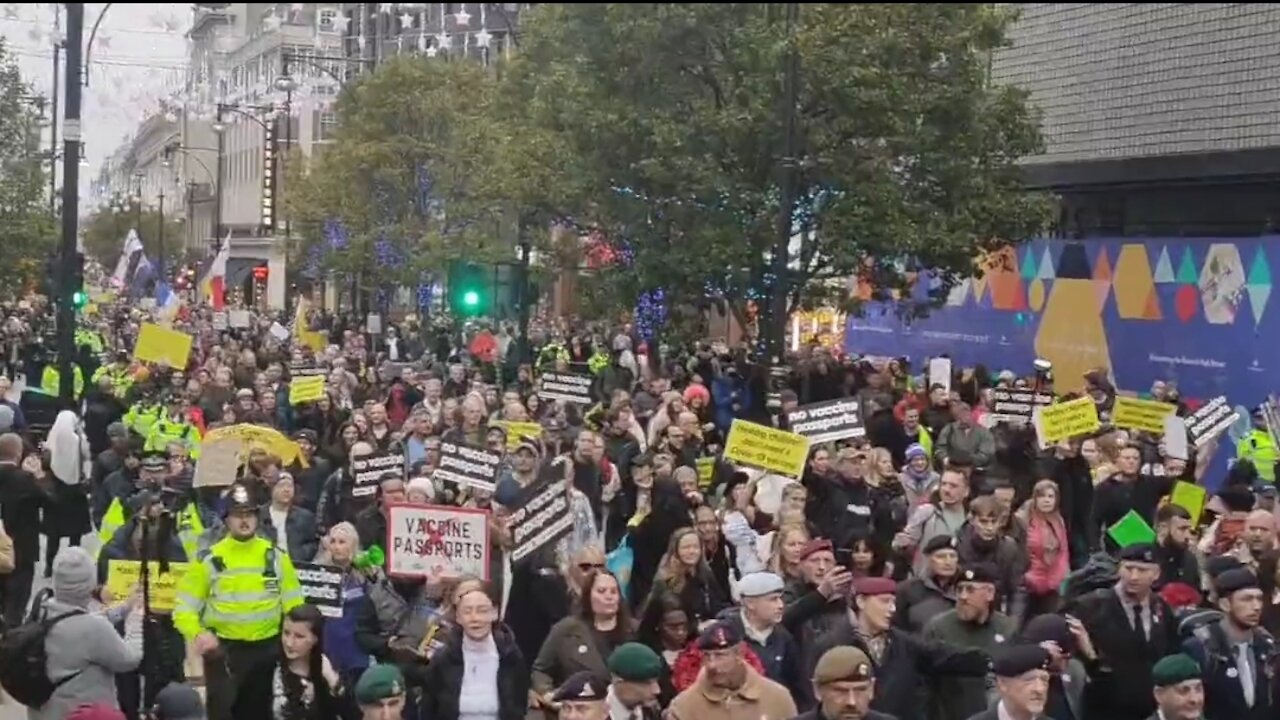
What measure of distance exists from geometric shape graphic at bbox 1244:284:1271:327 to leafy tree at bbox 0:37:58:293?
14623 millimetres

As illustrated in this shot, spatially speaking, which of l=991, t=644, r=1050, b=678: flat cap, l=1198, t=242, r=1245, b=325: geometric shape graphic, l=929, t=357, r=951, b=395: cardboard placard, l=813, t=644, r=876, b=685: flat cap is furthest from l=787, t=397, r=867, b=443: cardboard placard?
l=1198, t=242, r=1245, b=325: geometric shape graphic

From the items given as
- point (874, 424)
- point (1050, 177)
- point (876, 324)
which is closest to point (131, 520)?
point (874, 424)

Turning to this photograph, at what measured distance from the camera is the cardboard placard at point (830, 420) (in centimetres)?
1443

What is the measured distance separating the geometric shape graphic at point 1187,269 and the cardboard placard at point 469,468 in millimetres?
15846

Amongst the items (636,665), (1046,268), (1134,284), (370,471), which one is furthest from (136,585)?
(1046,268)

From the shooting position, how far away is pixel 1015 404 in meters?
17.2

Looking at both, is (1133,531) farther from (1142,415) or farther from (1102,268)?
(1102,268)

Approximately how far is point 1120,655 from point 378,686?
10.5 feet

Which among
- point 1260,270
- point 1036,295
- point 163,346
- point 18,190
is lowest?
point 163,346

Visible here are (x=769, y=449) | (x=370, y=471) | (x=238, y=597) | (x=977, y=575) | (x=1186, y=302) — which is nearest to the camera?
(x=977, y=575)

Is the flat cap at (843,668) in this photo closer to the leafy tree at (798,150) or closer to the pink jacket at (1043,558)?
the pink jacket at (1043,558)

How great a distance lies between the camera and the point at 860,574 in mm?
9516

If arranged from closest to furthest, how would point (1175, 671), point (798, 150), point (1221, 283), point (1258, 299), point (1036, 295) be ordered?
1. point (1175, 671)
2. point (798, 150)
3. point (1258, 299)
4. point (1221, 283)
5. point (1036, 295)

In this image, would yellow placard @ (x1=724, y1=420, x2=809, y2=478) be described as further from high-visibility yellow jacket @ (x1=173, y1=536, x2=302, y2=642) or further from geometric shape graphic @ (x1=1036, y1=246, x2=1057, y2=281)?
geometric shape graphic @ (x1=1036, y1=246, x2=1057, y2=281)
